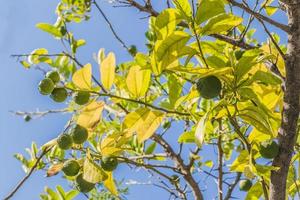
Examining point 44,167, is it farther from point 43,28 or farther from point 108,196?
point 108,196

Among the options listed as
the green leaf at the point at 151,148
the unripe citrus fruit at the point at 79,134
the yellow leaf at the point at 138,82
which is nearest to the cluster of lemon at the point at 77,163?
the unripe citrus fruit at the point at 79,134

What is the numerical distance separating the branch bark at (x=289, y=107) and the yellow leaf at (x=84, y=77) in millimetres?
578

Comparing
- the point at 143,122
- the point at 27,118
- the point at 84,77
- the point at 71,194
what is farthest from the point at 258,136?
the point at 27,118

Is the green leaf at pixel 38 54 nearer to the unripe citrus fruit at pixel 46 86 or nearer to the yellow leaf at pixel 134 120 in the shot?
the unripe citrus fruit at pixel 46 86

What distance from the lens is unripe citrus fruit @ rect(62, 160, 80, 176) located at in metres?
1.71

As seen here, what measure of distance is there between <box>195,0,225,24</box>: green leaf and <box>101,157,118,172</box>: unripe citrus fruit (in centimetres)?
56

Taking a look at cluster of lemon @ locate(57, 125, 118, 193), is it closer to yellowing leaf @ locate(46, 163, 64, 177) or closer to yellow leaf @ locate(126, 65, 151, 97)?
yellowing leaf @ locate(46, 163, 64, 177)

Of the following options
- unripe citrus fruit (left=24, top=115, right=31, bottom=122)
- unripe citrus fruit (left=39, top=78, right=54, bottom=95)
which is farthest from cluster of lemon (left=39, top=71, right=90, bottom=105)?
unripe citrus fruit (left=24, top=115, right=31, bottom=122)

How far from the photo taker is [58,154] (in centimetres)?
301

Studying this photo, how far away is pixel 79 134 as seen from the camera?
1.69 meters

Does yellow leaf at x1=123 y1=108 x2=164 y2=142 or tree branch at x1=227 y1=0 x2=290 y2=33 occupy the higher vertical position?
tree branch at x1=227 y1=0 x2=290 y2=33

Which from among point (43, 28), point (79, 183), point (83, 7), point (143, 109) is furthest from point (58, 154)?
point (143, 109)

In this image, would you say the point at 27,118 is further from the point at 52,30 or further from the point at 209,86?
the point at 209,86

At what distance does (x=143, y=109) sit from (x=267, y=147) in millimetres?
387
